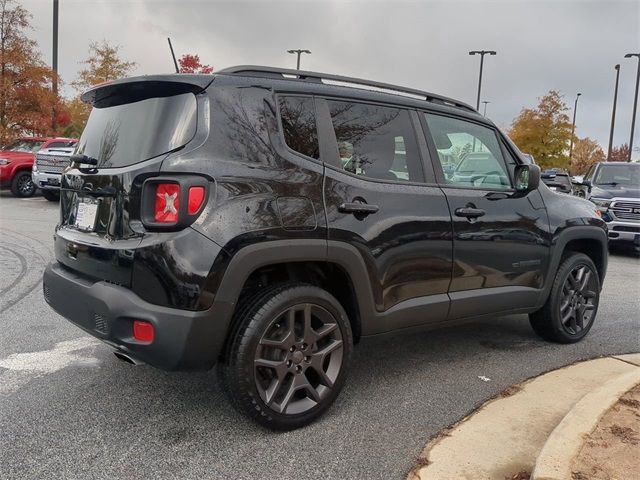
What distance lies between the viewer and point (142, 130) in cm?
301

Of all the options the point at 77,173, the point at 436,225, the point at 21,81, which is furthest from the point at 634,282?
the point at 21,81

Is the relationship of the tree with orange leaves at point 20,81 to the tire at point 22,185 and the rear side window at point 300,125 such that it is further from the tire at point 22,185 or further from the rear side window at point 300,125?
the rear side window at point 300,125

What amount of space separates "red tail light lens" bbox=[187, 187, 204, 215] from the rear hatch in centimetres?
22

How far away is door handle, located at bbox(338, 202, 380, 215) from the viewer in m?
3.17

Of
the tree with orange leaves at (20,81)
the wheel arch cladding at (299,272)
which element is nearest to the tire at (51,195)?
the tree with orange leaves at (20,81)

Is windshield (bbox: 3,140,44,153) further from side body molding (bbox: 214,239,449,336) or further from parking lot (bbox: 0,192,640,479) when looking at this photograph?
side body molding (bbox: 214,239,449,336)

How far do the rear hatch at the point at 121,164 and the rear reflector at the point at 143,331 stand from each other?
0.21 m

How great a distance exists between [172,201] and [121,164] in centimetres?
49

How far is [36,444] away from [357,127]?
248 centimetres

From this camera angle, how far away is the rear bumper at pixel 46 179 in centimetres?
1419

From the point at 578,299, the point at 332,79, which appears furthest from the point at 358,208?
the point at 578,299

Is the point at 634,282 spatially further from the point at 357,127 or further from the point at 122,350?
the point at 122,350

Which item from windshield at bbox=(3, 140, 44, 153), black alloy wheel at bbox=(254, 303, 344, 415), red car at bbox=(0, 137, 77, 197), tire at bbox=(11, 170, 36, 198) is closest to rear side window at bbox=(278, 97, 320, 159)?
black alloy wheel at bbox=(254, 303, 344, 415)

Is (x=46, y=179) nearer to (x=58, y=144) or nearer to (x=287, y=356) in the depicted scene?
(x=58, y=144)
